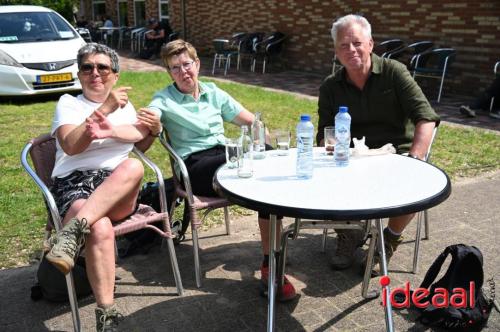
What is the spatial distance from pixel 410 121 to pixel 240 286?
1.41 m

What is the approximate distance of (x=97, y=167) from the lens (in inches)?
108

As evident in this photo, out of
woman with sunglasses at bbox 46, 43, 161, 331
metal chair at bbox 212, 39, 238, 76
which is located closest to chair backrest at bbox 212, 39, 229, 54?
metal chair at bbox 212, 39, 238, 76

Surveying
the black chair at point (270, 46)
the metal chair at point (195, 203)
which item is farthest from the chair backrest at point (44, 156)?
the black chair at point (270, 46)

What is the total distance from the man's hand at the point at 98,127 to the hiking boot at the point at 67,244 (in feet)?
1.51

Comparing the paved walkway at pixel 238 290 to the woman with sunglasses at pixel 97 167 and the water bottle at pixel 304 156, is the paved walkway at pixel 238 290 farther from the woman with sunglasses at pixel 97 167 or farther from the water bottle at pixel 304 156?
the water bottle at pixel 304 156

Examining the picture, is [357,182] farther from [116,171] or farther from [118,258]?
[118,258]

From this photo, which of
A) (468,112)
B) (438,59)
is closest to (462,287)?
(468,112)

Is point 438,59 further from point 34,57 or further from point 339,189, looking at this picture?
point 339,189

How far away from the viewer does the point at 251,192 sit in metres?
2.12

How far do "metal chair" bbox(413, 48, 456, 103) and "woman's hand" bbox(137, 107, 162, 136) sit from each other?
625 cm

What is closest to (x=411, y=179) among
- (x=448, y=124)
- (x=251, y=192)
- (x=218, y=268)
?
(x=251, y=192)

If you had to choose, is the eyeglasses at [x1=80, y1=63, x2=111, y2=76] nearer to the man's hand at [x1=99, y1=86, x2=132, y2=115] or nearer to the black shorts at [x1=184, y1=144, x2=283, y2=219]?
the man's hand at [x1=99, y1=86, x2=132, y2=115]

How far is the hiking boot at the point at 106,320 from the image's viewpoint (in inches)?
90.1

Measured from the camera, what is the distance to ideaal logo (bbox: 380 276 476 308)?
7.88 ft
